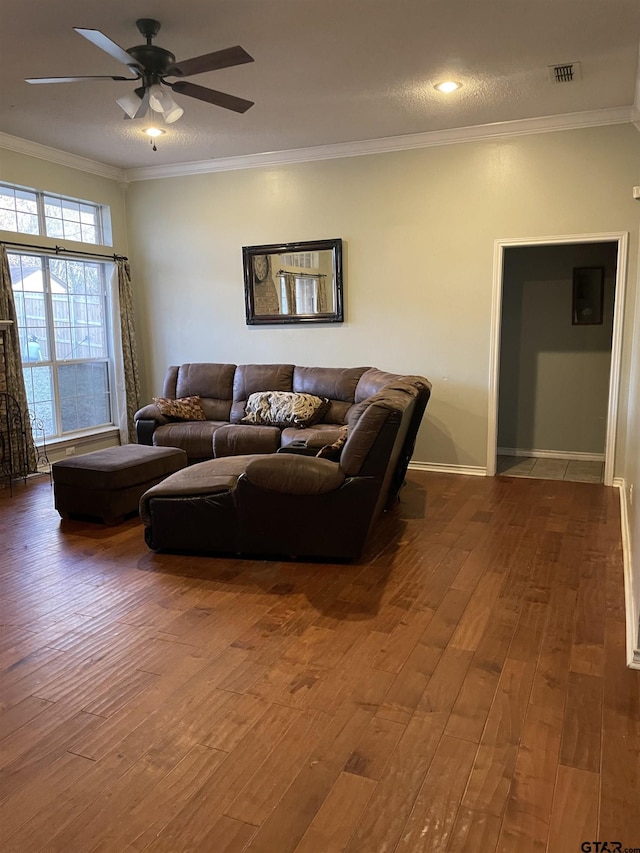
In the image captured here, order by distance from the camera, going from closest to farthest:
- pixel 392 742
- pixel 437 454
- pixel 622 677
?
pixel 392 742
pixel 622 677
pixel 437 454

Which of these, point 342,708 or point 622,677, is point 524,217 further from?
point 342,708

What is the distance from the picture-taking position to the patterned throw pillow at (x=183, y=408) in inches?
233

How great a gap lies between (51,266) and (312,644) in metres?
4.91

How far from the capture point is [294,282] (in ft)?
20.3

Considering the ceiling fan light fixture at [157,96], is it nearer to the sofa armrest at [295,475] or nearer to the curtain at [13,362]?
the sofa armrest at [295,475]

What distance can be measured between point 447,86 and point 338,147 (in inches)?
63.6

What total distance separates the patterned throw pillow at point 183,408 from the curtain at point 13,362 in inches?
45.5

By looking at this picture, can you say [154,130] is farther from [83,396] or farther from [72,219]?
[83,396]

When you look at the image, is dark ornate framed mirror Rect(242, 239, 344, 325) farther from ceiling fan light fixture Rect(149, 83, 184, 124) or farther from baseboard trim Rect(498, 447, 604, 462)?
ceiling fan light fixture Rect(149, 83, 184, 124)

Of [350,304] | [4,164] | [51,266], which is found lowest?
[350,304]

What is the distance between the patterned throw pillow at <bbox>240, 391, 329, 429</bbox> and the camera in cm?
549

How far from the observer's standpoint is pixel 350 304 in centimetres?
597

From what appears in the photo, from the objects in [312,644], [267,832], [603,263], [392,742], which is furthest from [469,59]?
[267,832]

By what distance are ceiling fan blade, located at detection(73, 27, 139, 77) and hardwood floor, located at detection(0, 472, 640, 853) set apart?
104 inches
